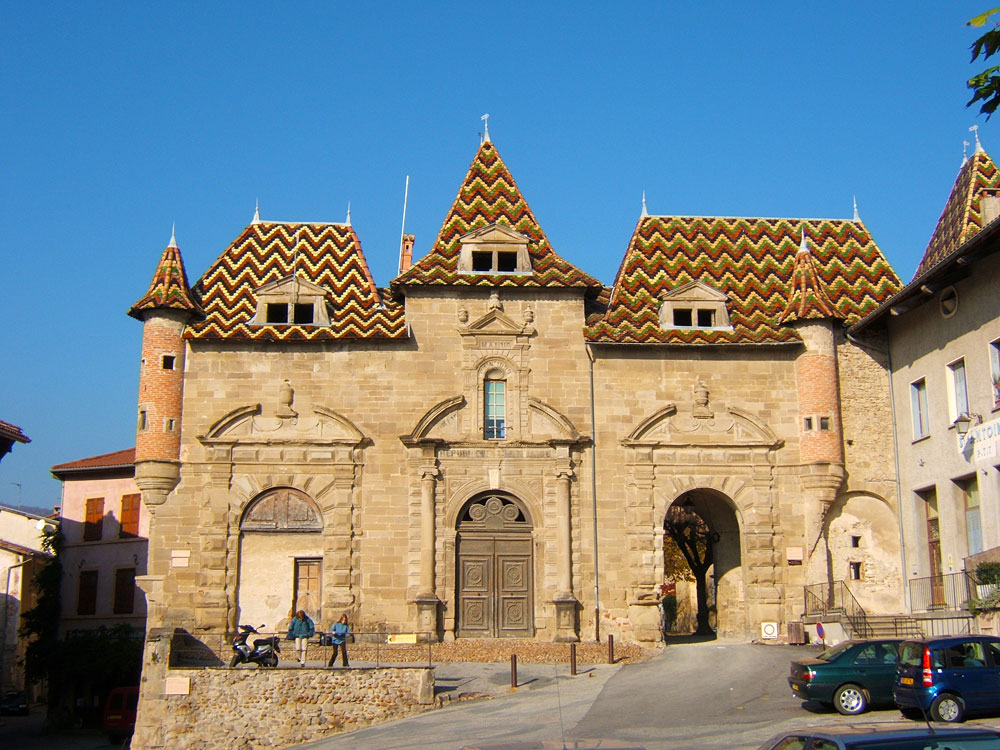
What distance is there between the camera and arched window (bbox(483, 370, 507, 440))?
91.9 ft

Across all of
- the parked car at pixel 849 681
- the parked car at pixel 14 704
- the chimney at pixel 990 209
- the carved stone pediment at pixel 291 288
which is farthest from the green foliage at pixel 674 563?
the parked car at pixel 849 681

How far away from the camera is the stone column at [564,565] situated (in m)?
26.4

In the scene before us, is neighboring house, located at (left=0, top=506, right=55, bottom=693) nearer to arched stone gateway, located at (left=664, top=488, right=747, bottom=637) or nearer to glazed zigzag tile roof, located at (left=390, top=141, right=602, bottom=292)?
glazed zigzag tile roof, located at (left=390, top=141, right=602, bottom=292)

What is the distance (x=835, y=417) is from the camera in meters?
28.0

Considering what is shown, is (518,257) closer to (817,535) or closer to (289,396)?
(289,396)

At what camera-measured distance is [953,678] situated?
627 inches

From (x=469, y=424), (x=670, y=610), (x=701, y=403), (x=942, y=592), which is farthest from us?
(x=670, y=610)

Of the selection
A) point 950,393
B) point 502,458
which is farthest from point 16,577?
point 950,393

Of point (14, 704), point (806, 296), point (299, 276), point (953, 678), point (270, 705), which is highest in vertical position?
point (299, 276)

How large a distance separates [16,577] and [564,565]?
2274 centimetres

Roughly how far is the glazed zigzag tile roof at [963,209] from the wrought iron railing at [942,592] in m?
7.22

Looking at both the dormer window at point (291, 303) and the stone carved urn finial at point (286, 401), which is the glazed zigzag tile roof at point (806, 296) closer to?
the dormer window at point (291, 303)

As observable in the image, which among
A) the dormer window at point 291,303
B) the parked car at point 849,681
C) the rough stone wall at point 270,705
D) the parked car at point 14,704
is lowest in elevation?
the parked car at point 14,704

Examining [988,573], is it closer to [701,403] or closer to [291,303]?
[701,403]
